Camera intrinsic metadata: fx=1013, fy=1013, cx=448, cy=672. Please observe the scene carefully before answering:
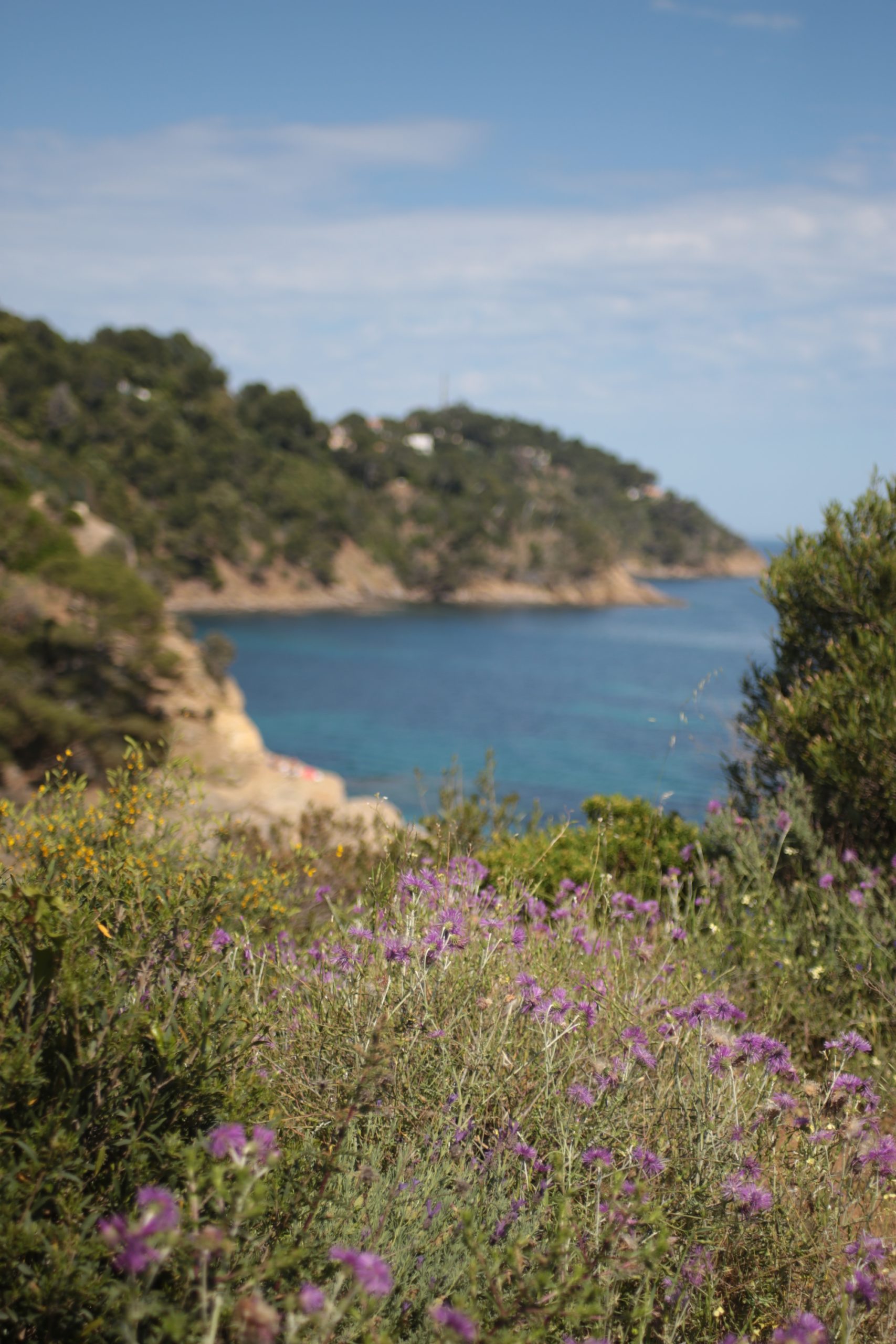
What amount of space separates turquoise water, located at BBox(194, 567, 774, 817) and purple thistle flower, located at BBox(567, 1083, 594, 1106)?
20232 millimetres

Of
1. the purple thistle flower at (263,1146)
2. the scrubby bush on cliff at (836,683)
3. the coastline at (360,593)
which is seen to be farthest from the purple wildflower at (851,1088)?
the coastline at (360,593)

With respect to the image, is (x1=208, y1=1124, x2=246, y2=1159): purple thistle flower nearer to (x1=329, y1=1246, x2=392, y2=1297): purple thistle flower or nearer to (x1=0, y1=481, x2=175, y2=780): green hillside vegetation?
(x1=329, y1=1246, x2=392, y2=1297): purple thistle flower

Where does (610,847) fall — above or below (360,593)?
above

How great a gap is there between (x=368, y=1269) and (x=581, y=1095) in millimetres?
1188

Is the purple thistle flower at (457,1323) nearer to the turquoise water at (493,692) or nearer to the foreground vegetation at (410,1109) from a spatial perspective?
the foreground vegetation at (410,1109)

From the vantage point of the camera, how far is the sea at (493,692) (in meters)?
38.7

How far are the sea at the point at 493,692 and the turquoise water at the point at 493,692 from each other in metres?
0.15

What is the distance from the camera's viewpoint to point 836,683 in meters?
5.82

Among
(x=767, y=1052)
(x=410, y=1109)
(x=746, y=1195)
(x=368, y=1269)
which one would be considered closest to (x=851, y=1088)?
(x=767, y=1052)

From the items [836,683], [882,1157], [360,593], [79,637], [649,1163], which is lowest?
[79,637]

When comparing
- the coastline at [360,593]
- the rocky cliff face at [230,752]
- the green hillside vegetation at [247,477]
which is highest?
the green hillside vegetation at [247,477]

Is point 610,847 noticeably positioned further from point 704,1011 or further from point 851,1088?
point 851,1088

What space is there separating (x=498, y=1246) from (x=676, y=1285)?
46 centimetres

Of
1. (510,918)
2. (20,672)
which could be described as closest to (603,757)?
(20,672)
